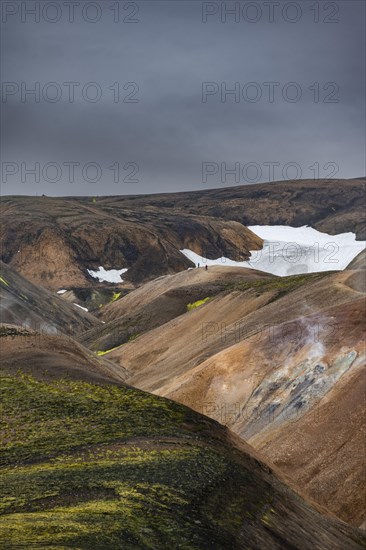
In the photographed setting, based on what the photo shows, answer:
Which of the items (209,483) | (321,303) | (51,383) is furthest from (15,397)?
(321,303)

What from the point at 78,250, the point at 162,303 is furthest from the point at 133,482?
the point at 78,250

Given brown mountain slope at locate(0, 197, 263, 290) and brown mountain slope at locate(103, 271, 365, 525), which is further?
brown mountain slope at locate(0, 197, 263, 290)

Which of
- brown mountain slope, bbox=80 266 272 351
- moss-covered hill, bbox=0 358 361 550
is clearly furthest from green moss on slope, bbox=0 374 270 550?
brown mountain slope, bbox=80 266 272 351

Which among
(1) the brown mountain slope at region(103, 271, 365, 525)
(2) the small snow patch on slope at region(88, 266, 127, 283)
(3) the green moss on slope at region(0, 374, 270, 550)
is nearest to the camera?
(3) the green moss on slope at region(0, 374, 270, 550)

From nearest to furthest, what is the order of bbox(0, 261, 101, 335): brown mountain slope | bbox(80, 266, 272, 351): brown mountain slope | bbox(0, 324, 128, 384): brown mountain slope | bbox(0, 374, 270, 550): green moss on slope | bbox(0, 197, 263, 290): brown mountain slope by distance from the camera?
bbox(0, 374, 270, 550): green moss on slope, bbox(0, 324, 128, 384): brown mountain slope, bbox(0, 261, 101, 335): brown mountain slope, bbox(80, 266, 272, 351): brown mountain slope, bbox(0, 197, 263, 290): brown mountain slope

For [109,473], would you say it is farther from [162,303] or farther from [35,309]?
[162,303]

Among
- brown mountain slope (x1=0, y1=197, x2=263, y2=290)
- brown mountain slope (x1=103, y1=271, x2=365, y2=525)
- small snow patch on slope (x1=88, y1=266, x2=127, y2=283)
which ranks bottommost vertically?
brown mountain slope (x1=103, y1=271, x2=365, y2=525)

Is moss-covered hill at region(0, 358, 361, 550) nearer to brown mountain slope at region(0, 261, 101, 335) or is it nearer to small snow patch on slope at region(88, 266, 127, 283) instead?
brown mountain slope at region(0, 261, 101, 335)
